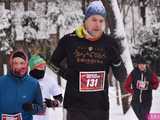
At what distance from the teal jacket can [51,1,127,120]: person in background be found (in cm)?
40

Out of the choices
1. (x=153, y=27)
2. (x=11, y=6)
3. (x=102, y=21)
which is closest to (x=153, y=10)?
(x=153, y=27)

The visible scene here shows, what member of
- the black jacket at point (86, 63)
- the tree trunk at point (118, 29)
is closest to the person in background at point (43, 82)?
the black jacket at point (86, 63)

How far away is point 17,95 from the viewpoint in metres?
6.37

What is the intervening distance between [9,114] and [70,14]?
2348cm

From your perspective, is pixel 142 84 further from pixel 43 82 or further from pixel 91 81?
pixel 91 81

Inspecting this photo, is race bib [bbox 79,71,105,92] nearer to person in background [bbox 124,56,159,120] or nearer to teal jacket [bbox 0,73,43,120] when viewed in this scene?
teal jacket [bbox 0,73,43,120]

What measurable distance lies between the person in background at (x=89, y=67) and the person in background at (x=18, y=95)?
1.29 feet

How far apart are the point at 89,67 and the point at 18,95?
787 millimetres

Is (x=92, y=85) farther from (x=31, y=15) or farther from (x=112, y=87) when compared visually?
(x=31, y=15)

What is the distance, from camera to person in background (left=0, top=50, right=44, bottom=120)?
632cm

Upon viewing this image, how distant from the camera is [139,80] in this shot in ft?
42.0

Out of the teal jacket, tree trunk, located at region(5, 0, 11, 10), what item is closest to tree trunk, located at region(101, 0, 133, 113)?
the teal jacket

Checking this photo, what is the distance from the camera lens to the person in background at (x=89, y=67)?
609cm

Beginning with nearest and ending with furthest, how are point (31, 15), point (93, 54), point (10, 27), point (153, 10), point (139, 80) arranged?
point (93, 54), point (139, 80), point (10, 27), point (31, 15), point (153, 10)
